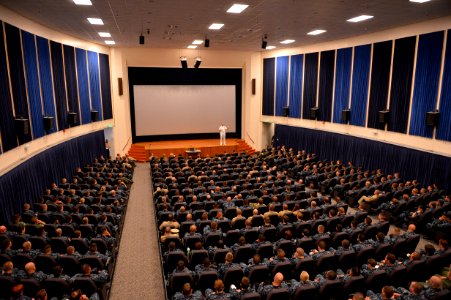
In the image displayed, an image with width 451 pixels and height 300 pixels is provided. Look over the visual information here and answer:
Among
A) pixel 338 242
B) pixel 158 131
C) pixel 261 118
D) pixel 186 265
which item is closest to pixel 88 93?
pixel 158 131

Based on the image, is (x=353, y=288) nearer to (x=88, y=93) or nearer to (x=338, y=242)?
(x=338, y=242)

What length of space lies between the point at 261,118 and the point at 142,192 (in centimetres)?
1268

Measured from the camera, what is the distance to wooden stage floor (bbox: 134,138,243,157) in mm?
22016

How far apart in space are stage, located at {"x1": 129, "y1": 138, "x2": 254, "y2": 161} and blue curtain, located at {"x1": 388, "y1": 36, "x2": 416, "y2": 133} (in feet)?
32.4

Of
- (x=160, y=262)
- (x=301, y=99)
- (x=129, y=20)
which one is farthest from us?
(x=301, y=99)

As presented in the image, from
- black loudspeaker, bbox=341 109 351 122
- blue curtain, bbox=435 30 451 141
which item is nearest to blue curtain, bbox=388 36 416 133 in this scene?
→ blue curtain, bbox=435 30 451 141

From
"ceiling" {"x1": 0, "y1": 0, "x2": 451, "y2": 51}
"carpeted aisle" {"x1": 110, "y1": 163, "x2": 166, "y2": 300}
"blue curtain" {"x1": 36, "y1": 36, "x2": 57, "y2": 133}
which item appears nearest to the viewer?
"carpeted aisle" {"x1": 110, "y1": 163, "x2": 166, "y2": 300}

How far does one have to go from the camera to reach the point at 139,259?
8.89 metres

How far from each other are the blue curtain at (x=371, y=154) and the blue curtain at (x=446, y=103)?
91 cm

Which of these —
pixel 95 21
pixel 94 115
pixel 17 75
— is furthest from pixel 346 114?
pixel 17 75

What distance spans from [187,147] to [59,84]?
923cm

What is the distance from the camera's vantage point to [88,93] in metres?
18.7

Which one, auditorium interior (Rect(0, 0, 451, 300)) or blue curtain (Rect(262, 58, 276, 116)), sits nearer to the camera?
auditorium interior (Rect(0, 0, 451, 300))

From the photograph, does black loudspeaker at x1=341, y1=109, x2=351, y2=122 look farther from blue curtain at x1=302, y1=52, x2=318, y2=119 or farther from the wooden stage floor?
the wooden stage floor
